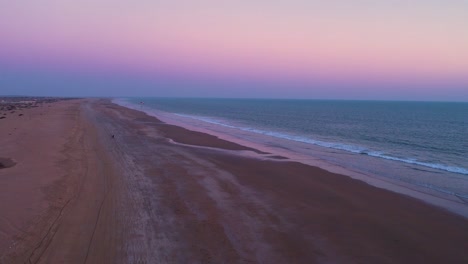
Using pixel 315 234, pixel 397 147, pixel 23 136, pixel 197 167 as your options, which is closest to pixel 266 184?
pixel 197 167

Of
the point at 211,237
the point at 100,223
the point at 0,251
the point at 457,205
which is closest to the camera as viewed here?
the point at 0,251

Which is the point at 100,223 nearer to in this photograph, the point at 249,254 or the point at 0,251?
the point at 0,251

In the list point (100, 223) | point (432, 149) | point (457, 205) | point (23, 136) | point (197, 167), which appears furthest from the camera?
point (432, 149)

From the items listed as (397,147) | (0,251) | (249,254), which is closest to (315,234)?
(249,254)

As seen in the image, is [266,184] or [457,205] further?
[266,184]

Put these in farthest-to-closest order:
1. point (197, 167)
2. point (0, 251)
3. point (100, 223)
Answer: point (197, 167), point (100, 223), point (0, 251)

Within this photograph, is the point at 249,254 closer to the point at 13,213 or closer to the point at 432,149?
the point at 13,213
